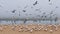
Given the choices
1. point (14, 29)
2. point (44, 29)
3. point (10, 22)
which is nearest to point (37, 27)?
point (44, 29)

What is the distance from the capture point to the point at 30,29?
195 centimetres

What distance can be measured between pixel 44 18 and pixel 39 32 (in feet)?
1.40

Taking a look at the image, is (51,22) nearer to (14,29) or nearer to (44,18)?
(44,18)

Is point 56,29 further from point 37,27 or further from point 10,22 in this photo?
point 10,22

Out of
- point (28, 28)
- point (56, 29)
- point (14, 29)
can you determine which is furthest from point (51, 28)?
point (14, 29)

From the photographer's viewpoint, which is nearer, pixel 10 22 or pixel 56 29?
pixel 56 29

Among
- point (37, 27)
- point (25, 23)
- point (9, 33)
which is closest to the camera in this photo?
point (9, 33)

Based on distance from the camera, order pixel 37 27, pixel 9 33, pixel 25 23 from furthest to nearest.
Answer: pixel 25 23 → pixel 37 27 → pixel 9 33

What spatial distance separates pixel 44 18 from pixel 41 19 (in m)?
0.04

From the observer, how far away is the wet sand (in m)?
1.89

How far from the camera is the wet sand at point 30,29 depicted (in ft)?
6.22

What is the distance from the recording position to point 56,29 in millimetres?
1960

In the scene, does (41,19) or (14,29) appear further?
(41,19)

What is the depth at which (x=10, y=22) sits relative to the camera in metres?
2.22
